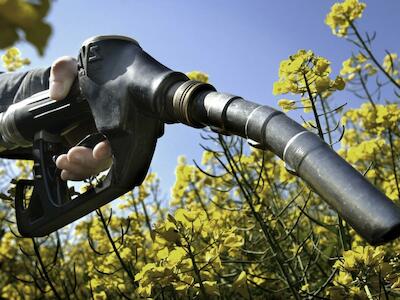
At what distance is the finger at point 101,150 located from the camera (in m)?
0.88

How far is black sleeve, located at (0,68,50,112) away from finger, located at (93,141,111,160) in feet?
0.80

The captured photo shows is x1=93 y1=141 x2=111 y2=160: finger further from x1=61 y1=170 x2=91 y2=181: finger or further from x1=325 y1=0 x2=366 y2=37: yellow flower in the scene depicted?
x1=325 y1=0 x2=366 y2=37: yellow flower

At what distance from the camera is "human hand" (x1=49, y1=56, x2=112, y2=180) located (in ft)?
2.91

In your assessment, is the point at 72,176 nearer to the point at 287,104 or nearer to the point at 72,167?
the point at 72,167

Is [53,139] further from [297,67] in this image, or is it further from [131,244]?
[131,244]

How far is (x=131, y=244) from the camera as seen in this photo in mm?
1878

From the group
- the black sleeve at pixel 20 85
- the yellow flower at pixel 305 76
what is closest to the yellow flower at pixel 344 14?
the yellow flower at pixel 305 76

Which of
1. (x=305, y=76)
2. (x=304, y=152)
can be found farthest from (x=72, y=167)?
(x=305, y=76)

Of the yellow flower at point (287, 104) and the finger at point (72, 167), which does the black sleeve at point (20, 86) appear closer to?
the finger at point (72, 167)

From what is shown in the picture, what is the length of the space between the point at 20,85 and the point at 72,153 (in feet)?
0.93

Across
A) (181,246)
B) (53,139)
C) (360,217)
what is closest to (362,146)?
(181,246)

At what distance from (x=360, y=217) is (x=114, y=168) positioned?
0.52 meters

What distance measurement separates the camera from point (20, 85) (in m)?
1.07

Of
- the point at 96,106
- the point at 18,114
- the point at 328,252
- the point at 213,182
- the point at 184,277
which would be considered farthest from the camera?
the point at 213,182
